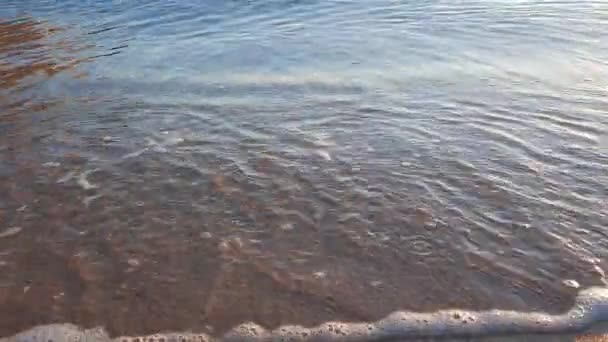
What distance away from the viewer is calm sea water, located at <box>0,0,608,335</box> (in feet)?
10.8

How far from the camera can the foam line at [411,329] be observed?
2.97 meters

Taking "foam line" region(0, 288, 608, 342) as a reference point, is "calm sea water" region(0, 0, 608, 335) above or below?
above

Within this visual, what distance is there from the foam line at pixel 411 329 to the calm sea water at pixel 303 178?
0.08 m

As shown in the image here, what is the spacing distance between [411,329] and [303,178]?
6.09 ft

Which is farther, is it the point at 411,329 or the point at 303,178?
the point at 303,178

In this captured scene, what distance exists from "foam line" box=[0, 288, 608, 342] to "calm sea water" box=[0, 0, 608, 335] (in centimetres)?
8

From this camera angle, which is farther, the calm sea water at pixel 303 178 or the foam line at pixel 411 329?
the calm sea water at pixel 303 178

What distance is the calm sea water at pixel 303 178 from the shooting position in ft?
10.8

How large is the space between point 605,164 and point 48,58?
7.55 m

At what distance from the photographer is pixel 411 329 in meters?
3.01

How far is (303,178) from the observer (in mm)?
4590

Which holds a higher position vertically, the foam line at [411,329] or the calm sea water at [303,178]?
the calm sea water at [303,178]

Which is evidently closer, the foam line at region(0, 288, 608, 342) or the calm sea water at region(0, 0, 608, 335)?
the foam line at region(0, 288, 608, 342)

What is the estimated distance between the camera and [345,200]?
4.23m
